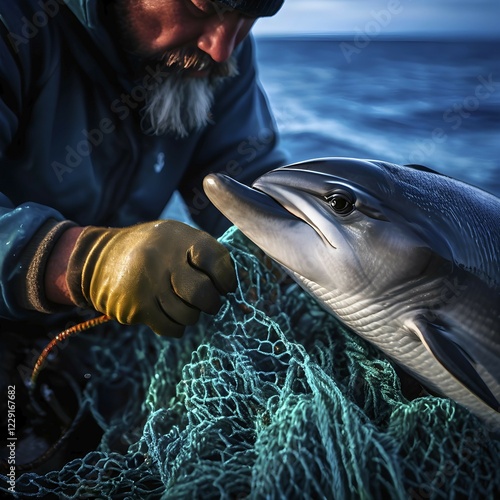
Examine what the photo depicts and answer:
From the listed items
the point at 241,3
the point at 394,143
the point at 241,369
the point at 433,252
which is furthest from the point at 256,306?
the point at 394,143

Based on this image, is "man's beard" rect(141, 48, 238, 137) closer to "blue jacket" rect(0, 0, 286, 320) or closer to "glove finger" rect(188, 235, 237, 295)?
"blue jacket" rect(0, 0, 286, 320)

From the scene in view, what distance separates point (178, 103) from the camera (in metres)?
2.04

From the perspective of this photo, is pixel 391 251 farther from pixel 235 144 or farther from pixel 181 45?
pixel 235 144

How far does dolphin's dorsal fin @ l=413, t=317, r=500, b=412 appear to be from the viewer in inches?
46.2

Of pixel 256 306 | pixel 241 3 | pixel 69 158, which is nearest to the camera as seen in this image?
pixel 256 306

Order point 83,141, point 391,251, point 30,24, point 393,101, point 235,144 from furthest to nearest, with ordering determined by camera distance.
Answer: point 393,101
point 235,144
point 83,141
point 30,24
point 391,251

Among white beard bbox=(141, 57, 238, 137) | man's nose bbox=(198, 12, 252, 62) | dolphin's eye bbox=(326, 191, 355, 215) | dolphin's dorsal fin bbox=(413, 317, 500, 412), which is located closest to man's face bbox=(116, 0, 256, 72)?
man's nose bbox=(198, 12, 252, 62)

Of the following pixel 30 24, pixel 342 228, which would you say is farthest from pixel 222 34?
pixel 342 228

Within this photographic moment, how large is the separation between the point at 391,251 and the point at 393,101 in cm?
325

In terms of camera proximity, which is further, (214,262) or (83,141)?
(83,141)

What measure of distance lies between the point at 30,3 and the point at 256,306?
1182 mm

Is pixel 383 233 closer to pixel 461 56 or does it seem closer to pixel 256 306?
pixel 256 306

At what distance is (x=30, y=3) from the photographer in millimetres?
1765

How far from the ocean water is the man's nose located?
1.96 m
